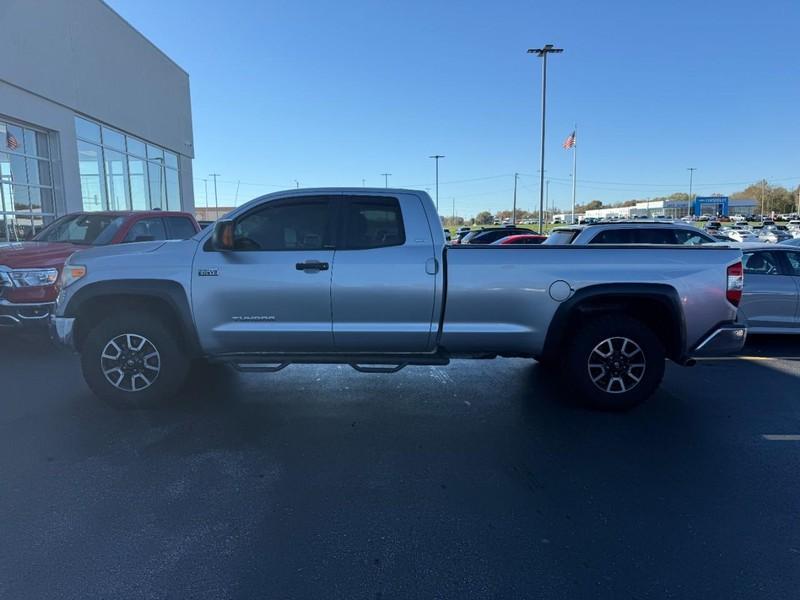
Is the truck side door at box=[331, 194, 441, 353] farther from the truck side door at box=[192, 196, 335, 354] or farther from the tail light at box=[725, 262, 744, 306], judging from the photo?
the tail light at box=[725, 262, 744, 306]

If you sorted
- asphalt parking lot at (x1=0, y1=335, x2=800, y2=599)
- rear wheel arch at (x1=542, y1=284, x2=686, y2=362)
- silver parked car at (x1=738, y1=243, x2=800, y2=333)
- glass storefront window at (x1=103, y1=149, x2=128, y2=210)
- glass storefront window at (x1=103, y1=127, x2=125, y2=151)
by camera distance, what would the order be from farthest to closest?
glass storefront window at (x1=103, y1=149, x2=128, y2=210), glass storefront window at (x1=103, y1=127, x2=125, y2=151), silver parked car at (x1=738, y1=243, x2=800, y2=333), rear wheel arch at (x1=542, y1=284, x2=686, y2=362), asphalt parking lot at (x1=0, y1=335, x2=800, y2=599)

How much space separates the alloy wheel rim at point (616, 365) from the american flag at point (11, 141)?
16201 mm

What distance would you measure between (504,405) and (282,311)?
2.26m

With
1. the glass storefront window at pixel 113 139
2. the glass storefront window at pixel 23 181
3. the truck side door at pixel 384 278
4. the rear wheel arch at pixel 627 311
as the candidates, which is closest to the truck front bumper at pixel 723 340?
the rear wheel arch at pixel 627 311

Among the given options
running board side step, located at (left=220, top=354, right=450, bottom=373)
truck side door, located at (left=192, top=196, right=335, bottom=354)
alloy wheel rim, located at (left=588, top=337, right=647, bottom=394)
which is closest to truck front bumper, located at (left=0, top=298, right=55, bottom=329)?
truck side door, located at (left=192, top=196, right=335, bottom=354)

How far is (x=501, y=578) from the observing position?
8.50 feet

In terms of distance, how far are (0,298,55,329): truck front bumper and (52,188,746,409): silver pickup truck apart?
244cm

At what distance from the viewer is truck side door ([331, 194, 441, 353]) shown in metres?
4.61

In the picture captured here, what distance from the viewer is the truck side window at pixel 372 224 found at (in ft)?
15.6

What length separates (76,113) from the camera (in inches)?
660

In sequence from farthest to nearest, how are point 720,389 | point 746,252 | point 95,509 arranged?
point 746,252, point 720,389, point 95,509

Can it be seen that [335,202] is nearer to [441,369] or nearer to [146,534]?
[441,369]

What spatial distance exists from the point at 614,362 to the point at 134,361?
14.2 feet

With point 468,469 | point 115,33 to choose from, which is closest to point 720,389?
point 468,469
